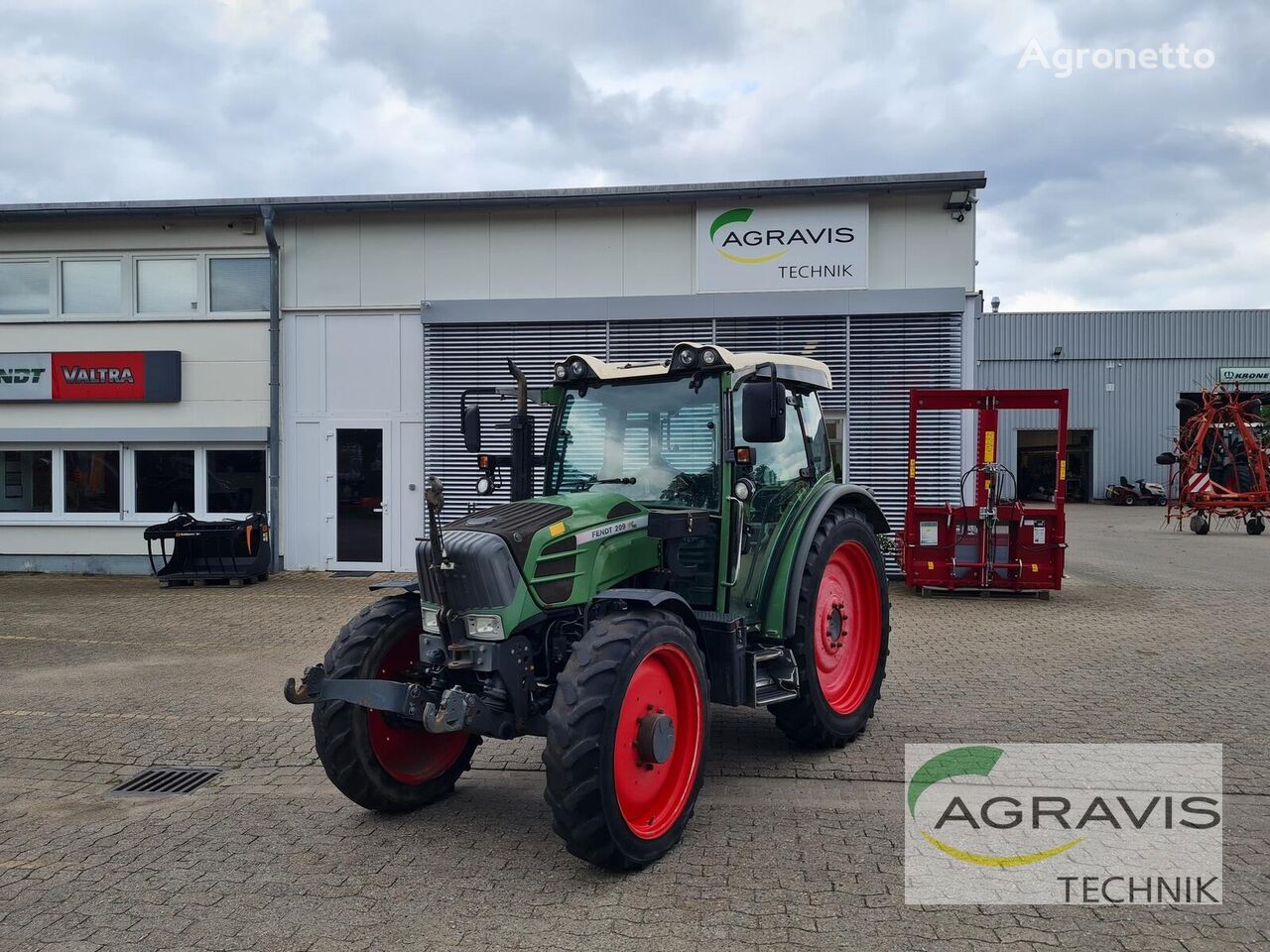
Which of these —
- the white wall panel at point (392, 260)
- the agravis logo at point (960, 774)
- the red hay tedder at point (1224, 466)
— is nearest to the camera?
the agravis logo at point (960, 774)

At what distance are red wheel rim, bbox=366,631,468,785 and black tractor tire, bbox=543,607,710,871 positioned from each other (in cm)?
102

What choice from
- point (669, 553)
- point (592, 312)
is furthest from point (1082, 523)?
point (669, 553)

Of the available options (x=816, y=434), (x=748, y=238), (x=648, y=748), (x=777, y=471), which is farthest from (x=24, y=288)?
(x=648, y=748)

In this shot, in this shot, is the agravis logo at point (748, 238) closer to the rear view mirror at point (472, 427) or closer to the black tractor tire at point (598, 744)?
the rear view mirror at point (472, 427)

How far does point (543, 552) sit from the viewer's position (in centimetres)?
418

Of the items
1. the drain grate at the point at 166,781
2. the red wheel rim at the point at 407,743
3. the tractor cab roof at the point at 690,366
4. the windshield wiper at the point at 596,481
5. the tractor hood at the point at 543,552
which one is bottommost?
the drain grate at the point at 166,781

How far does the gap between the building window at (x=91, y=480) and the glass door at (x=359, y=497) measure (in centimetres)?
337

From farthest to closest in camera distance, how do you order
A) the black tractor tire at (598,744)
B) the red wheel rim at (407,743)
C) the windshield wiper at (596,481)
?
the windshield wiper at (596,481) → the red wheel rim at (407,743) → the black tractor tire at (598,744)

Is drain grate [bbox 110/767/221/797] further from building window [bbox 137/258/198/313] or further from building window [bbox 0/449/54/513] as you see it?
building window [bbox 0/449/54/513]

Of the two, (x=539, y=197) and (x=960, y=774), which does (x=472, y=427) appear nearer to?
(x=960, y=774)

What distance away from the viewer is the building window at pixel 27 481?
547 inches

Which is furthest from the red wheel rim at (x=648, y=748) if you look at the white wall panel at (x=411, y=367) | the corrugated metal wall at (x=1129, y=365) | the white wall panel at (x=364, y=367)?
the corrugated metal wall at (x=1129, y=365)

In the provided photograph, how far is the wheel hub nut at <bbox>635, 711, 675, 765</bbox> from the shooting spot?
3854mm

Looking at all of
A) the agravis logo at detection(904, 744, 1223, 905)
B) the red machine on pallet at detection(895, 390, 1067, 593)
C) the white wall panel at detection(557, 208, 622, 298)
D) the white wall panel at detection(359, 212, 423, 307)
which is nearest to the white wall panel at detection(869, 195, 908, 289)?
the red machine on pallet at detection(895, 390, 1067, 593)
